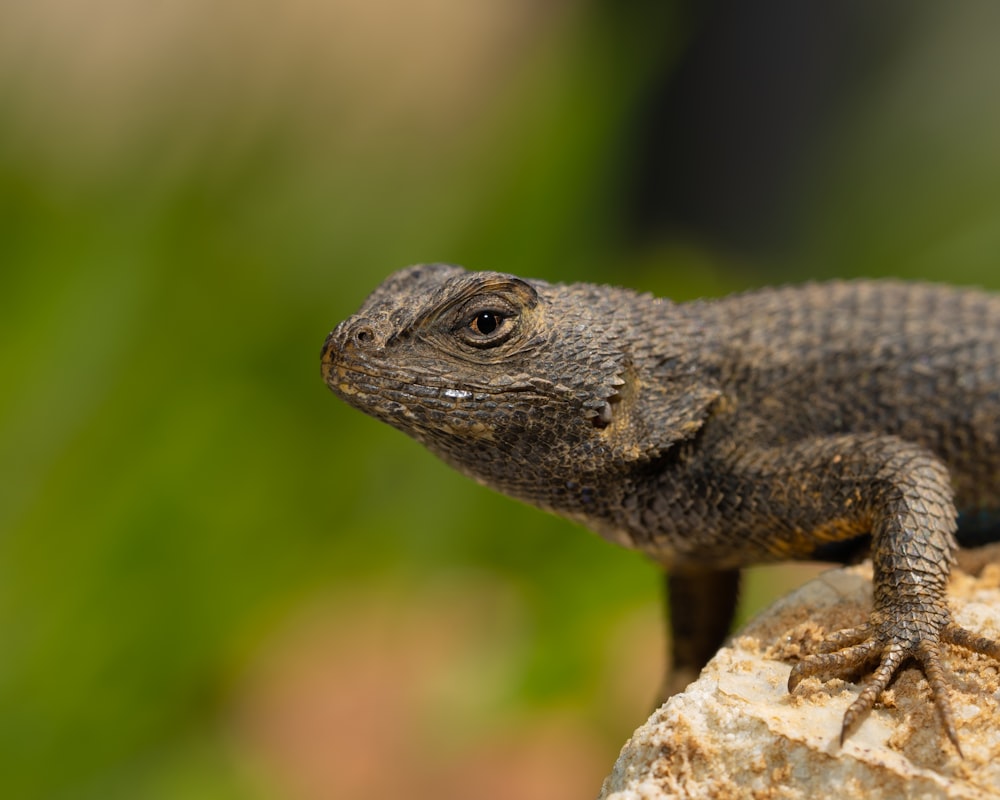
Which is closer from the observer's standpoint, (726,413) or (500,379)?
(500,379)

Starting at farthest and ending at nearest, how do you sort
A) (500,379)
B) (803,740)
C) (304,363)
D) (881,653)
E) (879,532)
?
1. (304,363)
2. (500,379)
3. (879,532)
4. (881,653)
5. (803,740)

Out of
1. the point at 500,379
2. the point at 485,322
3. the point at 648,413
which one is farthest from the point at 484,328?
the point at 648,413

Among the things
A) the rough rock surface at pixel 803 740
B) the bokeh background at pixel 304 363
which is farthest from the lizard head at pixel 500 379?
the bokeh background at pixel 304 363

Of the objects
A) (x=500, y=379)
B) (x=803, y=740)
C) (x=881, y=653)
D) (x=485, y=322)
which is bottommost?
(x=803, y=740)

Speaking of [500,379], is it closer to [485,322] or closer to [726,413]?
[485,322]

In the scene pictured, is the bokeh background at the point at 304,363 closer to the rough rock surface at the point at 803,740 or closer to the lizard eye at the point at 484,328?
the lizard eye at the point at 484,328

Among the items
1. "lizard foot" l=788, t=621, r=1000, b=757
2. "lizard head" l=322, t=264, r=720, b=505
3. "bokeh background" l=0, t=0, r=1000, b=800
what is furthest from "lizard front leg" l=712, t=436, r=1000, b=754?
"bokeh background" l=0, t=0, r=1000, b=800
